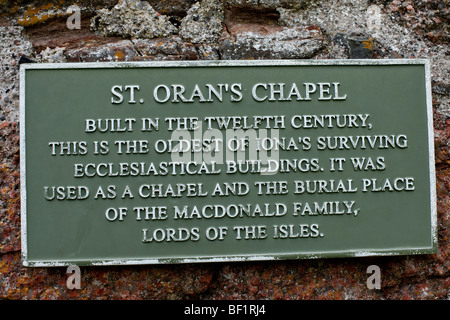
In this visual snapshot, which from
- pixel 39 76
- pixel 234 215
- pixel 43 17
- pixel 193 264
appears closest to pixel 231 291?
pixel 193 264

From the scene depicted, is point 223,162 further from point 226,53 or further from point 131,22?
point 131,22

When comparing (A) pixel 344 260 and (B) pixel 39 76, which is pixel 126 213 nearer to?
(B) pixel 39 76

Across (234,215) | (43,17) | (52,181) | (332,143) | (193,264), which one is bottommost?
(193,264)

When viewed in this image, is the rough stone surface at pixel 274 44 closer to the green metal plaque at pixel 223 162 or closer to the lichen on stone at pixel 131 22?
the green metal plaque at pixel 223 162

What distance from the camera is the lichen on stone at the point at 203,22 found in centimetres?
246

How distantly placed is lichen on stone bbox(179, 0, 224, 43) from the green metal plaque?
300 mm

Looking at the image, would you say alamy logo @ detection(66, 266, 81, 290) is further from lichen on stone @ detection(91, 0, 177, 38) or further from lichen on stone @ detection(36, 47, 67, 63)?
lichen on stone @ detection(91, 0, 177, 38)

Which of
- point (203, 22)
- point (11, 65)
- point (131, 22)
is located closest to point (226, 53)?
point (203, 22)

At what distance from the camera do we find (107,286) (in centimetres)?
232

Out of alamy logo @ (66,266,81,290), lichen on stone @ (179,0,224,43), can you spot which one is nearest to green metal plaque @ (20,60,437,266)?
alamy logo @ (66,266,81,290)

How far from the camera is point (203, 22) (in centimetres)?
247

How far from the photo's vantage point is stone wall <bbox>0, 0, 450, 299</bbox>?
2.32 metres

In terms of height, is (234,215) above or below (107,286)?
above

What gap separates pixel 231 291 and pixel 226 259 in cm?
27
